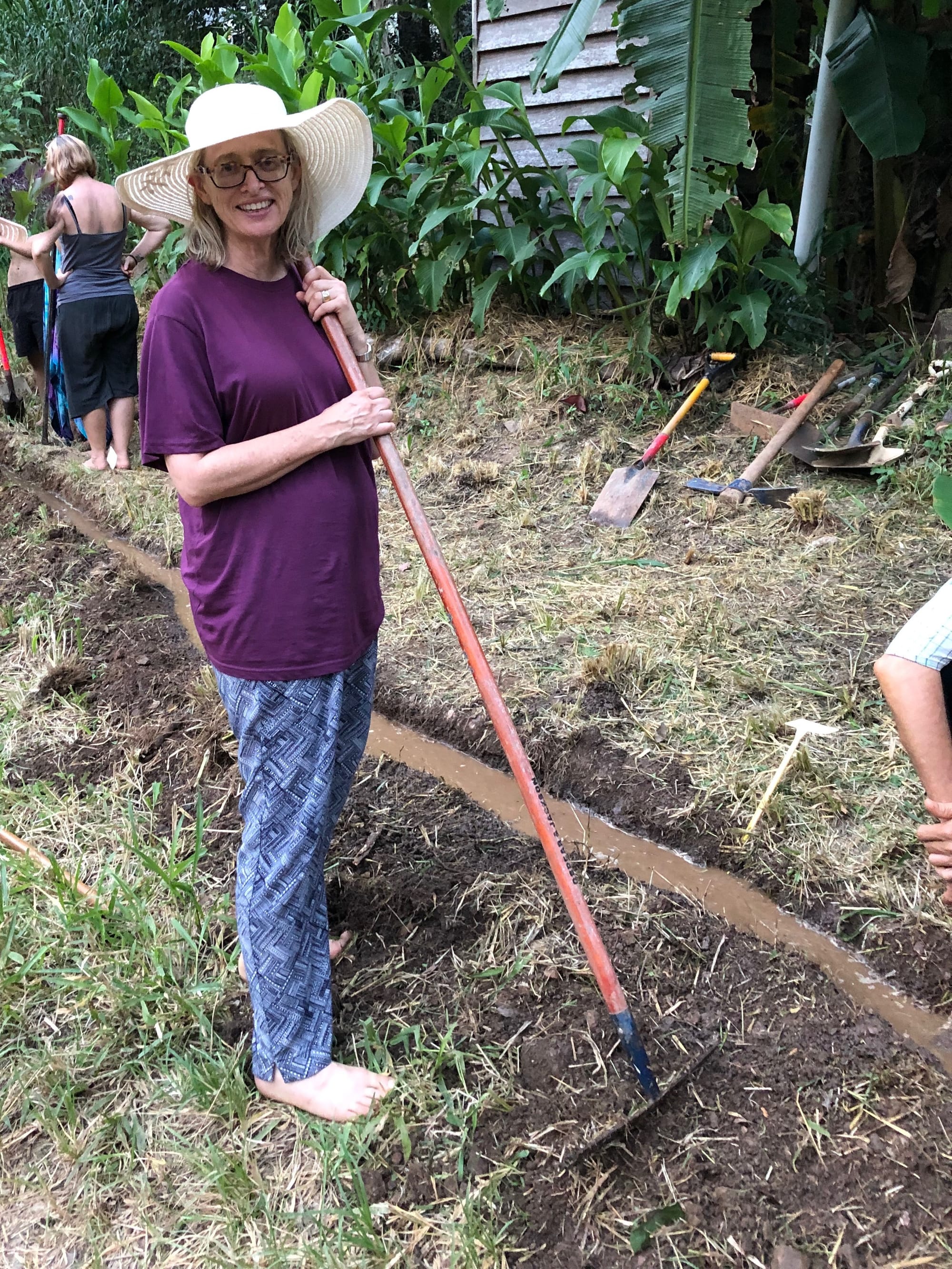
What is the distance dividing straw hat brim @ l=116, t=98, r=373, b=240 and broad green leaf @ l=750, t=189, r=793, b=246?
9.82 ft

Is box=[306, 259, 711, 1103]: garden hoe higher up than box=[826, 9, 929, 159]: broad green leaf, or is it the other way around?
box=[826, 9, 929, 159]: broad green leaf

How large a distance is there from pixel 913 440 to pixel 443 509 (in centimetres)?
230

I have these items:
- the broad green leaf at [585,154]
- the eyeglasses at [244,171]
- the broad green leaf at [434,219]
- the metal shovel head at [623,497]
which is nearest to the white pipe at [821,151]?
the broad green leaf at [585,154]

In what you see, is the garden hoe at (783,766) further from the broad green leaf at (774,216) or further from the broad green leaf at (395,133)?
→ the broad green leaf at (395,133)

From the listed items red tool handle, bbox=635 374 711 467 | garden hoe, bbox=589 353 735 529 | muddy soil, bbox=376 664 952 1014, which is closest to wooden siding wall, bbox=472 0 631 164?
red tool handle, bbox=635 374 711 467

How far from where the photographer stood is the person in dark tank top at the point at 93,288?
5242 mm

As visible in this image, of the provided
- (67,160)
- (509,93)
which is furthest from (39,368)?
(509,93)

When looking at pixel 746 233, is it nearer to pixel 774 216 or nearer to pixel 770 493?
pixel 774 216

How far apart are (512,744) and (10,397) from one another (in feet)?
21.2

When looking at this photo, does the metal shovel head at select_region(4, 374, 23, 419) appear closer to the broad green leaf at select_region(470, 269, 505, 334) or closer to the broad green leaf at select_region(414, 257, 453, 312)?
the broad green leaf at select_region(414, 257, 453, 312)

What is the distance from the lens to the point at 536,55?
19.9ft

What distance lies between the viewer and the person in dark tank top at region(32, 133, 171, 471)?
5.24 metres

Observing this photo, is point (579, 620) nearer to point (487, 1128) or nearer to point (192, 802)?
point (192, 802)

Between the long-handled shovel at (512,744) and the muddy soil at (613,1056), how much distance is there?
0.53 feet
